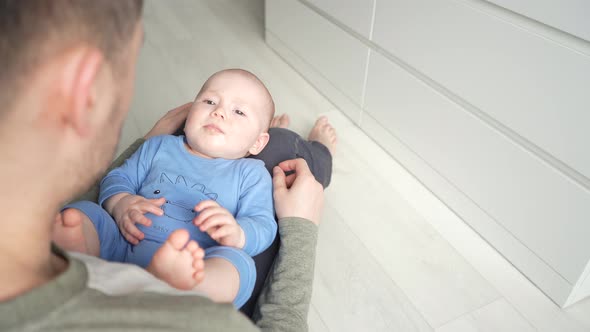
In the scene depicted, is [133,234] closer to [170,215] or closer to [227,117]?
[170,215]

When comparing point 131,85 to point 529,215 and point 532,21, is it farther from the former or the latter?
point 529,215

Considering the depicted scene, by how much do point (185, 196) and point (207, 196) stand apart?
5cm

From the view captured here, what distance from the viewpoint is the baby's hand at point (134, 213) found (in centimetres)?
97

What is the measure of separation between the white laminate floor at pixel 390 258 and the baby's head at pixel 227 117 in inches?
16.6

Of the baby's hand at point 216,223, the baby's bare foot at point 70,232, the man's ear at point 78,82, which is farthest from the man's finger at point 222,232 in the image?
the man's ear at point 78,82

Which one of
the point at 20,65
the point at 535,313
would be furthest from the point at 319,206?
the point at 20,65

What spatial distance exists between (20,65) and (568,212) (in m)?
1.15

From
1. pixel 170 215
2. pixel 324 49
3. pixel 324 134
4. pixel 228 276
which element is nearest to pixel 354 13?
pixel 324 49

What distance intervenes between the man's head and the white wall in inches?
36.7

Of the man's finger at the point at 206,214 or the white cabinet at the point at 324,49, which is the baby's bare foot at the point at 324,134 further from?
the man's finger at the point at 206,214

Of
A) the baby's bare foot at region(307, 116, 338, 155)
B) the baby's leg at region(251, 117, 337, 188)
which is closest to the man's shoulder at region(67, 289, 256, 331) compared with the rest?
the baby's leg at region(251, 117, 337, 188)

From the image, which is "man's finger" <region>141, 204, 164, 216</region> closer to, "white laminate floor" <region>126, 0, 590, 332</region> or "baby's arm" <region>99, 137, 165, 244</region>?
"baby's arm" <region>99, 137, 165, 244</region>

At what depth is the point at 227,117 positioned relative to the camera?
1.19 metres

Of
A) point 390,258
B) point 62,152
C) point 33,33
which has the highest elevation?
point 33,33
